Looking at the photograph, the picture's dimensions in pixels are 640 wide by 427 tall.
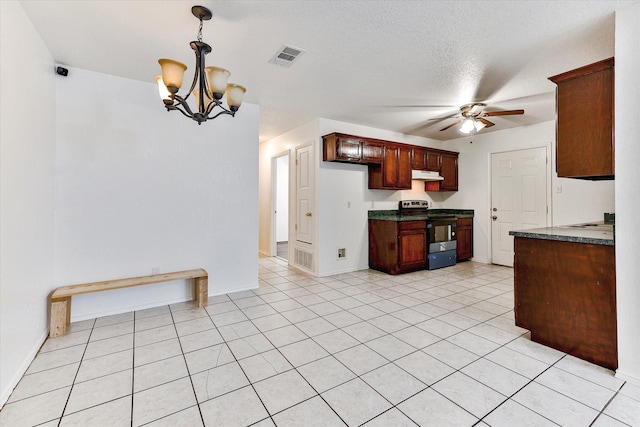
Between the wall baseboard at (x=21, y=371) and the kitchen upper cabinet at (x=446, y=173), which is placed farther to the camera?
the kitchen upper cabinet at (x=446, y=173)

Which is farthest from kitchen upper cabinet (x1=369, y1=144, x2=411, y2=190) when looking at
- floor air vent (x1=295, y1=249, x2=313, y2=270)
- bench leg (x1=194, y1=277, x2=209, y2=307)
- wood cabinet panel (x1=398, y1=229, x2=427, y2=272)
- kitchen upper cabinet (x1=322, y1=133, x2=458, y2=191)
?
bench leg (x1=194, y1=277, x2=209, y2=307)

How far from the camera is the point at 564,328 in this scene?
2203 mm

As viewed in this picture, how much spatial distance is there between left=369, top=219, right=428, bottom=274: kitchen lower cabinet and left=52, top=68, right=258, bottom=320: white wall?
2.15 m

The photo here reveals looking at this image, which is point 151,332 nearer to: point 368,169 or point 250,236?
point 250,236

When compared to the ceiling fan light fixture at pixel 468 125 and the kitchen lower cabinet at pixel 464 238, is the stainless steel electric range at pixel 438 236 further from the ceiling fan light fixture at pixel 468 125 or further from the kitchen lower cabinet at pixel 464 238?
the ceiling fan light fixture at pixel 468 125

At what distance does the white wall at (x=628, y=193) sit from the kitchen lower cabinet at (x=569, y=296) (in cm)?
7

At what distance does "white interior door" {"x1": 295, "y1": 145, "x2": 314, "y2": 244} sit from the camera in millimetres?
4762

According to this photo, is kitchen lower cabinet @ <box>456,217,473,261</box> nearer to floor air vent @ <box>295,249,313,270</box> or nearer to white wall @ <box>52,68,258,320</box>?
floor air vent @ <box>295,249,313,270</box>

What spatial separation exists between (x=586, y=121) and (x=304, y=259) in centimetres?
389

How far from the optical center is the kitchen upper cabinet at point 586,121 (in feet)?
6.63

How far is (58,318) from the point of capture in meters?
2.52

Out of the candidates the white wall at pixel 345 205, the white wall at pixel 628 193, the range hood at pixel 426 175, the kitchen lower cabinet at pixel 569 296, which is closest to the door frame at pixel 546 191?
the range hood at pixel 426 175

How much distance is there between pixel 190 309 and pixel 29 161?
1.91m

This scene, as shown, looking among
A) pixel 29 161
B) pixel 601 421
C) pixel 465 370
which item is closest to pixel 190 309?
pixel 29 161
